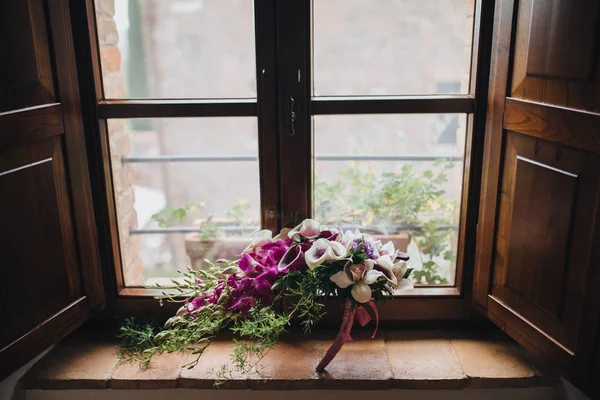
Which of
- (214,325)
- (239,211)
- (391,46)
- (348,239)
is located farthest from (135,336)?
(391,46)

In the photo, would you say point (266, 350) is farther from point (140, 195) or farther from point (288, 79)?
point (288, 79)

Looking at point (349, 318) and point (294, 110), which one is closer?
point (349, 318)

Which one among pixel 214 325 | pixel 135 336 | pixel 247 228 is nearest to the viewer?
pixel 214 325

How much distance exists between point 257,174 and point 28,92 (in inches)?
23.9

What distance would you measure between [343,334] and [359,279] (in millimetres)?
Result: 180

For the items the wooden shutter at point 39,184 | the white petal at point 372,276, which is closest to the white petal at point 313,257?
the white petal at point 372,276

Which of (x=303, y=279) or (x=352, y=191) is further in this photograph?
(x=352, y=191)

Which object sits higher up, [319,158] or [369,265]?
[319,158]

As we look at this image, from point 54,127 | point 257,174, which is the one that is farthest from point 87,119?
point 257,174

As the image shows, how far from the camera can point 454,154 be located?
1539 mm

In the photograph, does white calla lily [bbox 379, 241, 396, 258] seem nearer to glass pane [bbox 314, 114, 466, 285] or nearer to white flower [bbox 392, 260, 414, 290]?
white flower [bbox 392, 260, 414, 290]

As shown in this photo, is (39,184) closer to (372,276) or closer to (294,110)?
(294,110)

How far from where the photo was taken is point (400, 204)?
1.60 m

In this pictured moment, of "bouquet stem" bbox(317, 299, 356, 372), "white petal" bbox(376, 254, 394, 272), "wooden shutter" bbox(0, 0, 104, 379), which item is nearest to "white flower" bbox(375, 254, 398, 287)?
"white petal" bbox(376, 254, 394, 272)
